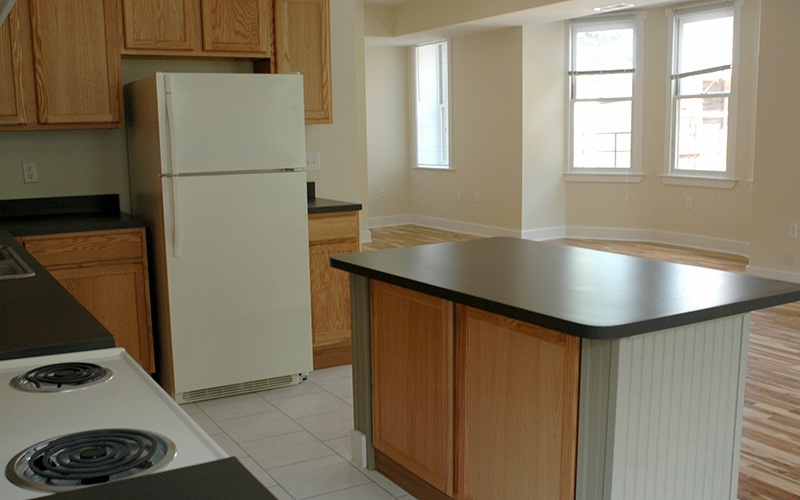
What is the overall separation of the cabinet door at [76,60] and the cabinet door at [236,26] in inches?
18.1

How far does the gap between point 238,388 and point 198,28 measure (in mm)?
1891

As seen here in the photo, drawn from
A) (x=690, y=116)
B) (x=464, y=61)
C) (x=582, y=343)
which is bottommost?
(x=582, y=343)

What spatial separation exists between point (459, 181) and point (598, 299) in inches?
291

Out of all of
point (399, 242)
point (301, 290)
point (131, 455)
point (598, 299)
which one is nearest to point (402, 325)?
point (598, 299)

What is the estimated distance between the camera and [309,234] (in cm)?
412

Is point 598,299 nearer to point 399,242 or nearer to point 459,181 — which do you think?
point 399,242

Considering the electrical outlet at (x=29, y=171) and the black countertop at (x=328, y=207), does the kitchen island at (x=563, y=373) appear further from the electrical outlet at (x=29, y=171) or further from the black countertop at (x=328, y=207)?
the electrical outlet at (x=29, y=171)

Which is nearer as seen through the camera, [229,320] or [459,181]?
[229,320]

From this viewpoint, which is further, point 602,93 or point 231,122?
point 602,93

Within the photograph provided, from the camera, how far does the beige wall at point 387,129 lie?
32.3 feet

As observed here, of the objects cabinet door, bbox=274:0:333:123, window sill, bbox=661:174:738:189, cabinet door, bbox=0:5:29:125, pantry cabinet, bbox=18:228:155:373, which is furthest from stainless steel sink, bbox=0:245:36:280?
window sill, bbox=661:174:738:189

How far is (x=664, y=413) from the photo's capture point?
205 centimetres

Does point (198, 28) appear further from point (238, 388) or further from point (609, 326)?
point (609, 326)

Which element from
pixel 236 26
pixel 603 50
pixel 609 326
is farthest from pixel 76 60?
pixel 603 50
